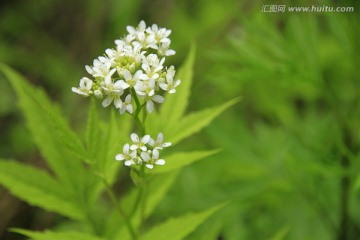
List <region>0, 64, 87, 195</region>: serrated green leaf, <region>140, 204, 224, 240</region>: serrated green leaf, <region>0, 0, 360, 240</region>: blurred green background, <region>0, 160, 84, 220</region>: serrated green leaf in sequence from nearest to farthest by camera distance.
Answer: <region>140, 204, 224, 240</region>: serrated green leaf, <region>0, 160, 84, 220</region>: serrated green leaf, <region>0, 64, 87, 195</region>: serrated green leaf, <region>0, 0, 360, 240</region>: blurred green background

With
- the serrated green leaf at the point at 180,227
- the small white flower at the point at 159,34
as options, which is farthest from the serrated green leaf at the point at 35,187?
the small white flower at the point at 159,34

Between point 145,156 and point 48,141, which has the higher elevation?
point 48,141

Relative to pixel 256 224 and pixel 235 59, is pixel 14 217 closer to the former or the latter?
pixel 256 224

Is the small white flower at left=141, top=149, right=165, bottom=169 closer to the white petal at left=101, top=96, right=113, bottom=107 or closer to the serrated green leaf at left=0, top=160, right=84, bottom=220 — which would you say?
the white petal at left=101, top=96, right=113, bottom=107

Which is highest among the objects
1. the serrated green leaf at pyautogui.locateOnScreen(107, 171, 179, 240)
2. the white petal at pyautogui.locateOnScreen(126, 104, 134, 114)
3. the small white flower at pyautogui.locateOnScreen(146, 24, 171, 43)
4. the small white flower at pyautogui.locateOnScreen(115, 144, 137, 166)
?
the small white flower at pyautogui.locateOnScreen(146, 24, 171, 43)

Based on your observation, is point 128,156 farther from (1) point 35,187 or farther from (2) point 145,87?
(1) point 35,187

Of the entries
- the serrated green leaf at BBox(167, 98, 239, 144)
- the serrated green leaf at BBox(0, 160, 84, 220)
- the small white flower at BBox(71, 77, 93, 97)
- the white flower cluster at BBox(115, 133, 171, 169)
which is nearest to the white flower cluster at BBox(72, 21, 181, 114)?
the small white flower at BBox(71, 77, 93, 97)

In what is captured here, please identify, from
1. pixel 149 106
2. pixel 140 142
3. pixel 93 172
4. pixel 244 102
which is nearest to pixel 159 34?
pixel 149 106
